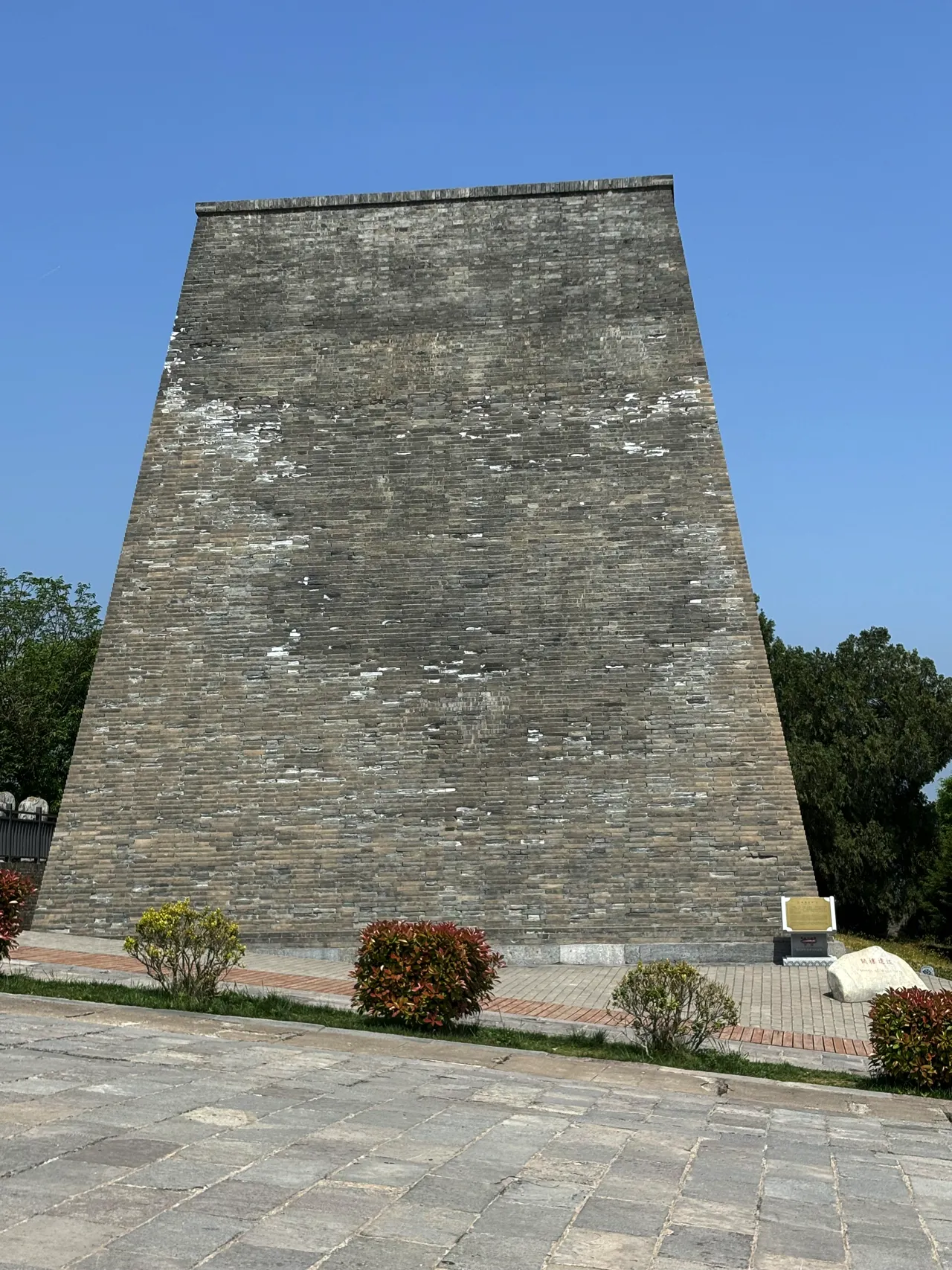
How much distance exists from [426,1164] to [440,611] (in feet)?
38.7

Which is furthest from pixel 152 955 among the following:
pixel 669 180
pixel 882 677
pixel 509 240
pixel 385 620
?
pixel 882 677

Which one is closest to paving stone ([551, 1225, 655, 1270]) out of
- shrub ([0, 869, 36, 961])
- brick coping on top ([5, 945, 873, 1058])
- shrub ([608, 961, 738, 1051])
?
shrub ([608, 961, 738, 1051])

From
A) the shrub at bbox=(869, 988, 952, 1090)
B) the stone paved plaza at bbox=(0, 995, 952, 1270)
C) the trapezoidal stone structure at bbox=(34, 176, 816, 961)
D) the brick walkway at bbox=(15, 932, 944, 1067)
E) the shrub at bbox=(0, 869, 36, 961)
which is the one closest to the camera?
the stone paved plaza at bbox=(0, 995, 952, 1270)

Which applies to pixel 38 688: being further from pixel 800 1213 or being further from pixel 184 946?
pixel 800 1213

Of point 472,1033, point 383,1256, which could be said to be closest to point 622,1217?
point 383,1256

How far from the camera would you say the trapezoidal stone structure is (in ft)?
49.5

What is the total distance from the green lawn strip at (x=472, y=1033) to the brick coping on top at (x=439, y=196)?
1322cm

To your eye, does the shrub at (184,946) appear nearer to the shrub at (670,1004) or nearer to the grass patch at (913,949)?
the shrub at (670,1004)

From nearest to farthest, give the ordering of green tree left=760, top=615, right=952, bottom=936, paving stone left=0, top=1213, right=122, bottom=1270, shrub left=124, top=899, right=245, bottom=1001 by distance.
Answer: paving stone left=0, top=1213, right=122, bottom=1270 < shrub left=124, top=899, right=245, bottom=1001 < green tree left=760, top=615, right=952, bottom=936

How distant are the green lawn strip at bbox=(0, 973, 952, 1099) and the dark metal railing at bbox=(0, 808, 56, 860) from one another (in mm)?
8921

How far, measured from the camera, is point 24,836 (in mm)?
19016

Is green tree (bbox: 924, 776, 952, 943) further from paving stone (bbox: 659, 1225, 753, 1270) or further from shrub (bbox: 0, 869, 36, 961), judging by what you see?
paving stone (bbox: 659, 1225, 753, 1270)

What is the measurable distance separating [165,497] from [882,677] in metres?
17.4

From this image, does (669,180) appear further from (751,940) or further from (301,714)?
(751,940)
